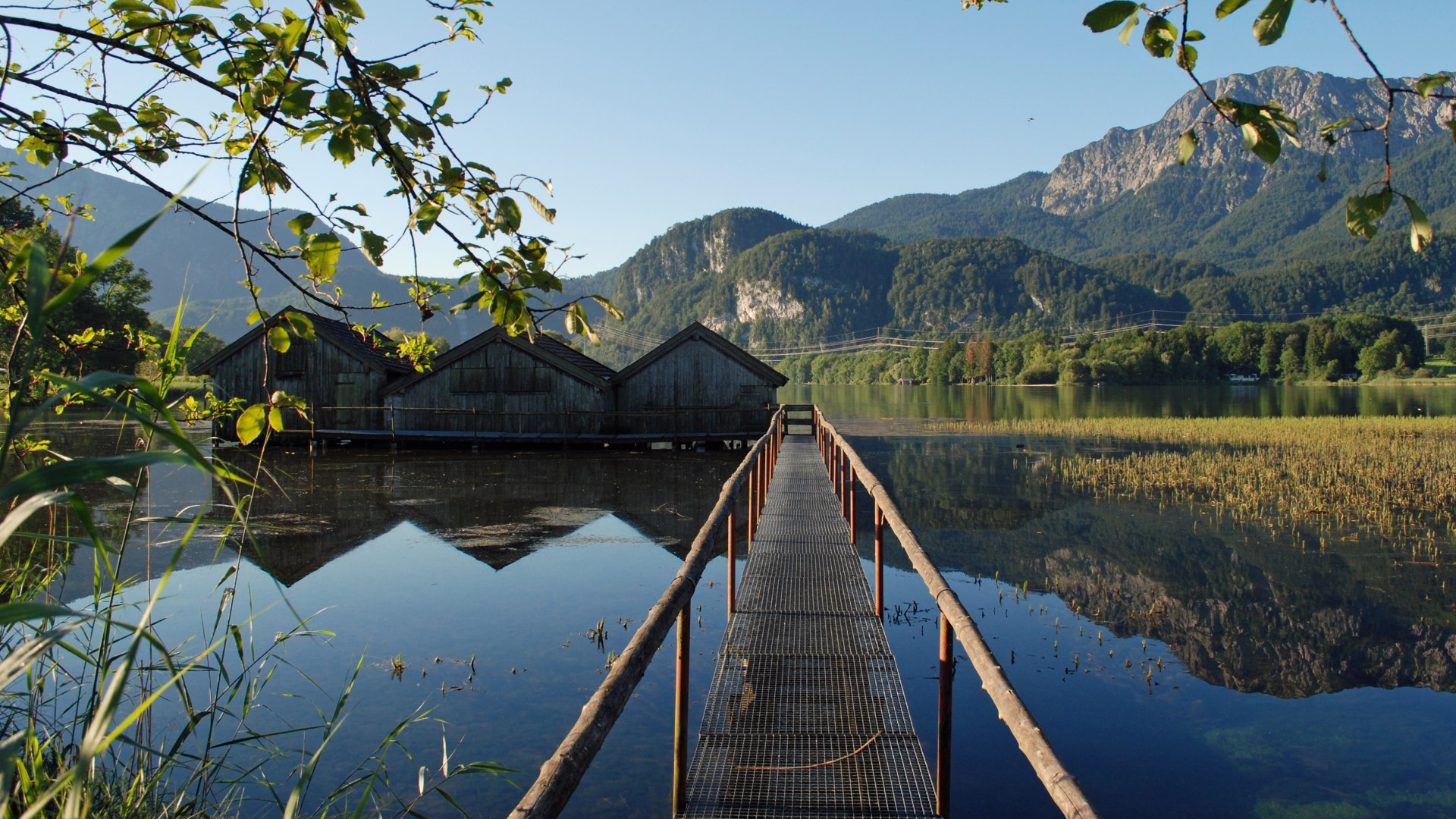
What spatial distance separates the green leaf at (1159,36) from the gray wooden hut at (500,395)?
27746mm

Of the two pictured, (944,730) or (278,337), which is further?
(944,730)

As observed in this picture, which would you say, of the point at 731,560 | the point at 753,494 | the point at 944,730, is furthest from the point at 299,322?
the point at 753,494

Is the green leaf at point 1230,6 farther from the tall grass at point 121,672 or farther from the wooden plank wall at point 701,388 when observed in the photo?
the wooden plank wall at point 701,388

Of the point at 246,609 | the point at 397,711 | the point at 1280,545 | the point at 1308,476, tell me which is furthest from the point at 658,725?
the point at 1308,476

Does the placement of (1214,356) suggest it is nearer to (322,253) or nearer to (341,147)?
(341,147)

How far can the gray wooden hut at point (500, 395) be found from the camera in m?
29.4

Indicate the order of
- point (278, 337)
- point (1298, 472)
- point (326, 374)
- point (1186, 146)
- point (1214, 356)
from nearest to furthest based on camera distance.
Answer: point (1186, 146)
point (278, 337)
point (1298, 472)
point (326, 374)
point (1214, 356)

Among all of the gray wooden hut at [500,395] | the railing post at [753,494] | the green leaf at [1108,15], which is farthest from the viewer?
the gray wooden hut at [500,395]

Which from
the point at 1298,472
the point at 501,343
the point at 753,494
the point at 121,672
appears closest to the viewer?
the point at 121,672

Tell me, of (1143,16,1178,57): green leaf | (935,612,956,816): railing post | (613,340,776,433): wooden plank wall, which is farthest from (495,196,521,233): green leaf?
(613,340,776,433): wooden plank wall

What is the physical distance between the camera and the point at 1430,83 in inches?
68.7

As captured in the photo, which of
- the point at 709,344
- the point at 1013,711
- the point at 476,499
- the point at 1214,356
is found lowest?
the point at 476,499

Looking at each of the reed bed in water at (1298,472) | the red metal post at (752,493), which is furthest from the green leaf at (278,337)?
the reed bed in water at (1298,472)

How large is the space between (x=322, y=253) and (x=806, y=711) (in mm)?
4310
